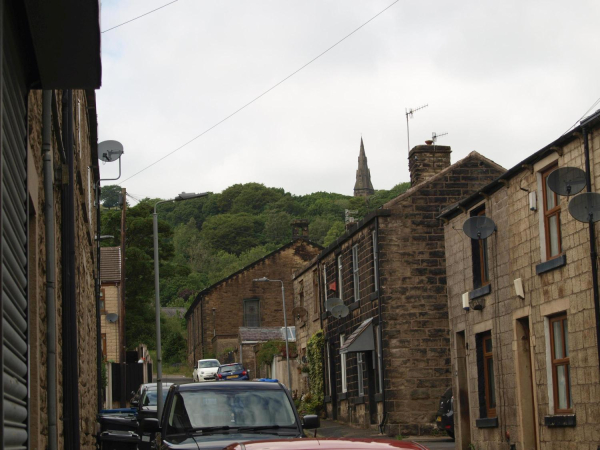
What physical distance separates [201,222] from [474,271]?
4360 inches

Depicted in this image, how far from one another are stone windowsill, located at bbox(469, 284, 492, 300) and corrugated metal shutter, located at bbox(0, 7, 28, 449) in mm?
15116

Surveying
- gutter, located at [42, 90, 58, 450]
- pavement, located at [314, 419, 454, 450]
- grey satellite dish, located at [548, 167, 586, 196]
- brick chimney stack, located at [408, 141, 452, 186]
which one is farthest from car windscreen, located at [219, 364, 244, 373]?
gutter, located at [42, 90, 58, 450]

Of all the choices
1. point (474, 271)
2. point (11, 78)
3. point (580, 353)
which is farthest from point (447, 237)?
point (11, 78)

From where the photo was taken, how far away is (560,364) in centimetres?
1659

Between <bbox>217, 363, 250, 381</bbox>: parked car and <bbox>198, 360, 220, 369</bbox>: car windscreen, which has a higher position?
<bbox>198, 360, 220, 369</bbox>: car windscreen

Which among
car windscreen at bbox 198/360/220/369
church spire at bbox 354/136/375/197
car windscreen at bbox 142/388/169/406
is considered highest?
church spire at bbox 354/136/375/197

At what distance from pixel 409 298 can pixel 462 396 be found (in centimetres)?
610

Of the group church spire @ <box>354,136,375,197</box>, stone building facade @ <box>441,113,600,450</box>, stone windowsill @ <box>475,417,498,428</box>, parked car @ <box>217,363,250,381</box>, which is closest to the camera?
stone building facade @ <box>441,113,600,450</box>

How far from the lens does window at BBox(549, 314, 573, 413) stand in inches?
647

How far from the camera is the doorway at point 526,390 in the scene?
59.1 ft

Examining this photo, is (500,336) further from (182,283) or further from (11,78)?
(182,283)

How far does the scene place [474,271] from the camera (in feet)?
68.3

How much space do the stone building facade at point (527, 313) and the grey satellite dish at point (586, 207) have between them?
Result: 13 centimetres

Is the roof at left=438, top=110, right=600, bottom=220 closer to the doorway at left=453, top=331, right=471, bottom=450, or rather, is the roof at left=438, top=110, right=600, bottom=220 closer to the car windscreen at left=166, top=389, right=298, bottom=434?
the doorway at left=453, top=331, right=471, bottom=450
